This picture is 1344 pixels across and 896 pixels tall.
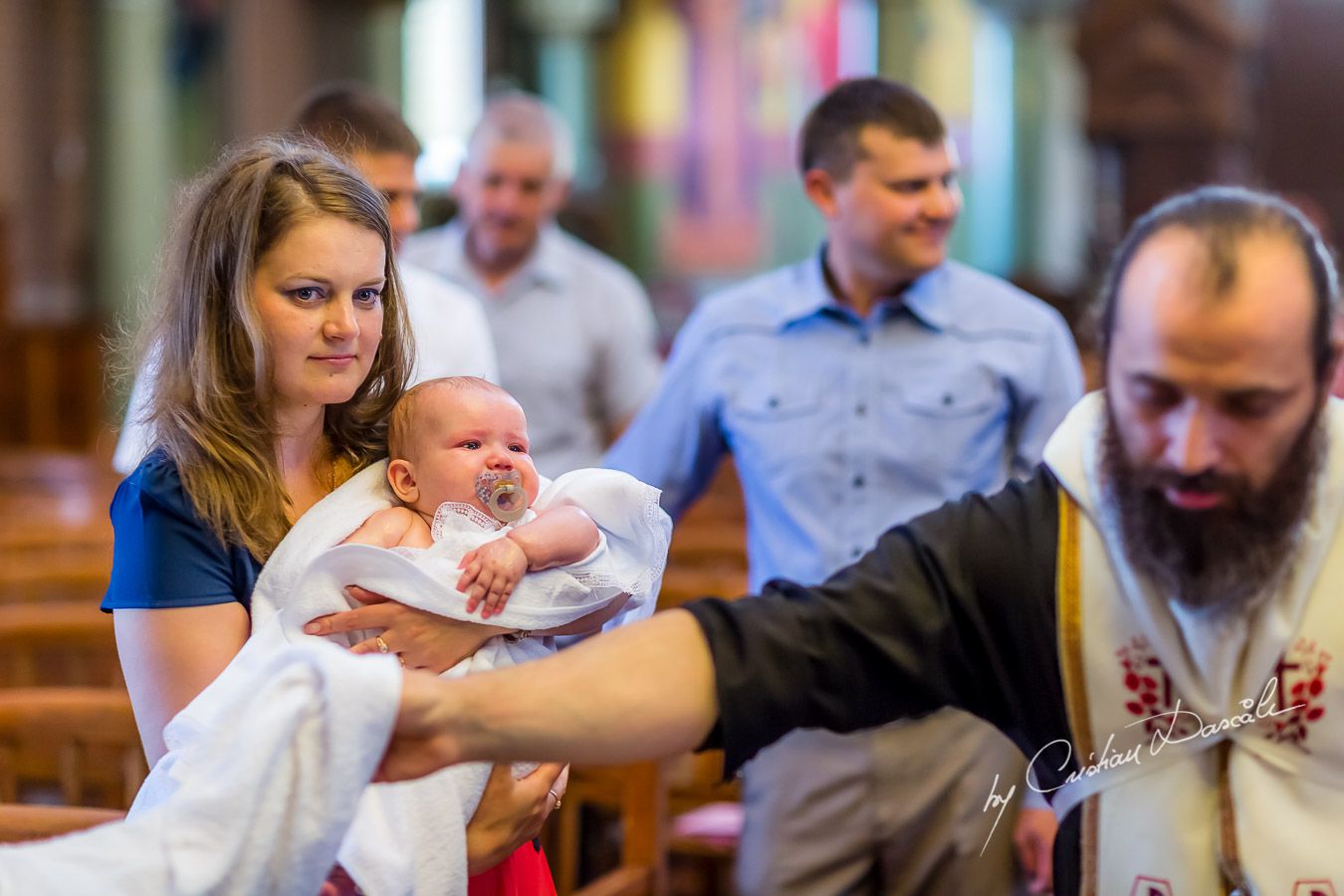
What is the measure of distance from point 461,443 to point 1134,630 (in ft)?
2.82

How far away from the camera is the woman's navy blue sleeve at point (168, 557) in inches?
73.3

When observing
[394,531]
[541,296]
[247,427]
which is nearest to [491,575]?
[394,531]

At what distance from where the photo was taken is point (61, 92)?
1139 centimetres

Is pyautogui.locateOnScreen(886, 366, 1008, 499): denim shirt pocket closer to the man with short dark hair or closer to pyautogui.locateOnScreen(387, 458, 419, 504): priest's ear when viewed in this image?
the man with short dark hair

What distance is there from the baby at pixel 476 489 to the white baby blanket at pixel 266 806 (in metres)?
0.37

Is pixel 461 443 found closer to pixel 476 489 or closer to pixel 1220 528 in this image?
pixel 476 489

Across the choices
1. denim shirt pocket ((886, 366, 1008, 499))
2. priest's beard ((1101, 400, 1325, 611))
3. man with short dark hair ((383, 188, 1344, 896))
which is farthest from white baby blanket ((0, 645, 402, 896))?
denim shirt pocket ((886, 366, 1008, 499))

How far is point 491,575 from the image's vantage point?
1.85 m

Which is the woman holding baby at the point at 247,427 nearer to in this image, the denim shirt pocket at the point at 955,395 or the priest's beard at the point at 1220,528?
the priest's beard at the point at 1220,528

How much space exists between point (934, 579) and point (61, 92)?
11007mm

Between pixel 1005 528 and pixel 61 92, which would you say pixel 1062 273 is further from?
pixel 1005 528

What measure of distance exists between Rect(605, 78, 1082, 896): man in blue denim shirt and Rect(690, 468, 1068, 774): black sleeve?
1179 mm

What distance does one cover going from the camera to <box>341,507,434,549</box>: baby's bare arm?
6.30ft

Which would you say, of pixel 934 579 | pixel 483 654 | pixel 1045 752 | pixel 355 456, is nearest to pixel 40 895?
pixel 483 654
